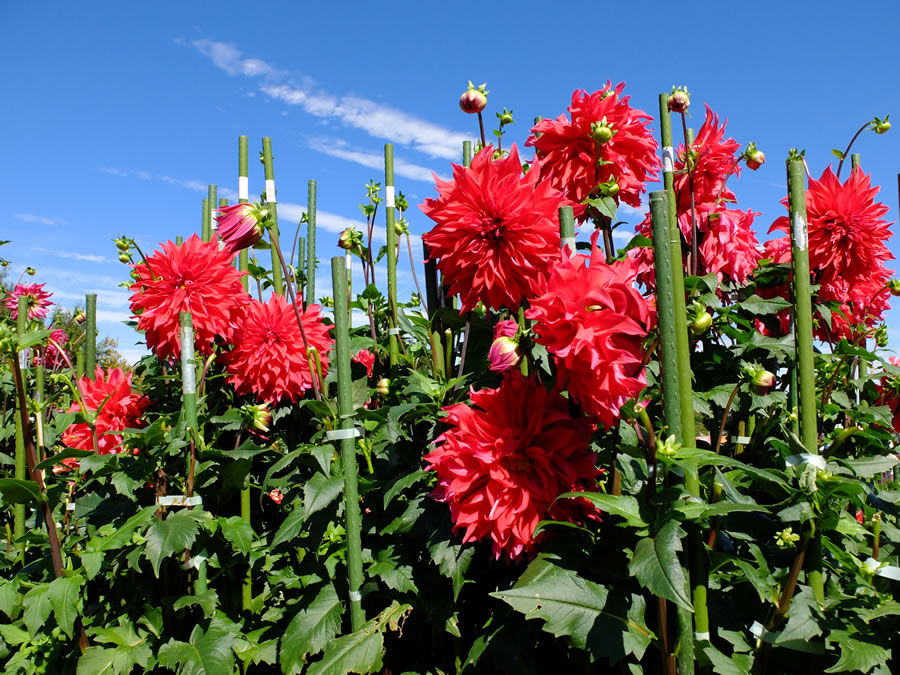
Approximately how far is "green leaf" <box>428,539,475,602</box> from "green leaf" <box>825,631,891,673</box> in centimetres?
59

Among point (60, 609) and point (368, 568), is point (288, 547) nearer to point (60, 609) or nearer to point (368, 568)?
point (368, 568)

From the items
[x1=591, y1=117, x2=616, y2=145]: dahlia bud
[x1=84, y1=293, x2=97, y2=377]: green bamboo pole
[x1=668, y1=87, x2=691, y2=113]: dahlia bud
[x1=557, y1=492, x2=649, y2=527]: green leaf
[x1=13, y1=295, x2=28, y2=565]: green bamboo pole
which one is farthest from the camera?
[x1=84, y1=293, x2=97, y2=377]: green bamboo pole

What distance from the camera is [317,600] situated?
4.85 feet

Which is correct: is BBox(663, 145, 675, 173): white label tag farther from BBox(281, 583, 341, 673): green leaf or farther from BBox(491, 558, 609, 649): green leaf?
BBox(281, 583, 341, 673): green leaf

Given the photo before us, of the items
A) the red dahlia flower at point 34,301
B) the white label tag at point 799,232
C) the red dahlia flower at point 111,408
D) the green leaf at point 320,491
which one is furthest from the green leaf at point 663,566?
the red dahlia flower at point 34,301

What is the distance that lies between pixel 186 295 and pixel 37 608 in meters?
0.87

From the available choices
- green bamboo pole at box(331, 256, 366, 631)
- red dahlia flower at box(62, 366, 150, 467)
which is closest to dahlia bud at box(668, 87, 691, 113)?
green bamboo pole at box(331, 256, 366, 631)

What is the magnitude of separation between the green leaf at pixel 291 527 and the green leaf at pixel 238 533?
0.14 metres

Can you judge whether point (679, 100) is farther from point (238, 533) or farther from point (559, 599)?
point (238, 533)

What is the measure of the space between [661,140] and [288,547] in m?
1.45

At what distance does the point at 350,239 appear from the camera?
1.85m

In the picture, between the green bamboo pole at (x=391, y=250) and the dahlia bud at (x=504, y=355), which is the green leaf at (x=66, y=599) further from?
the dahlia bud at (x=504, y=355)

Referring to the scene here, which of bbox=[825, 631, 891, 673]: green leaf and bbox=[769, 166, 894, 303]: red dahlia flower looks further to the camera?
bbox=[769, 166, 894, 303]: red dahlia flower

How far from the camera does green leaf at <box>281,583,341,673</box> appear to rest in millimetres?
1372
